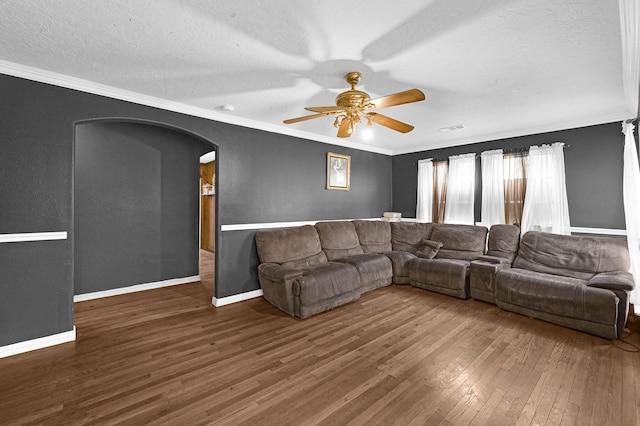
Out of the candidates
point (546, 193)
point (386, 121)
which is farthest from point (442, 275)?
point (386, 121)

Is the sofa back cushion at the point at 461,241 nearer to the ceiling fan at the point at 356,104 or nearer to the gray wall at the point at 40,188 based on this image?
the ceiling fan at the point at 356,104

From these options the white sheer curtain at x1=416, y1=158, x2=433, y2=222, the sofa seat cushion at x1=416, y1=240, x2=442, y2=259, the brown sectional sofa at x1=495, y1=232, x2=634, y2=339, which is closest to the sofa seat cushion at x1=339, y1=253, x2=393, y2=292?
the sofa seat cushion at x1=416, y1=240, x2=442, y2=259

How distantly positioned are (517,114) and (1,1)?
513cm

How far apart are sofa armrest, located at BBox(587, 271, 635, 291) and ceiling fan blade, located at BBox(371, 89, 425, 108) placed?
2.87 meters

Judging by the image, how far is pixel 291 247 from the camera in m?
4.17

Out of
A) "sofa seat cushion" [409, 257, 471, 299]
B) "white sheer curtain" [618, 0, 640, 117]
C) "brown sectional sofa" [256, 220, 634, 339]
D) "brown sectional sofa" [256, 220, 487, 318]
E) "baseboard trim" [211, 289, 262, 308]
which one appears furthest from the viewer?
"sofa seat cushion" [409, 257, 471, 299]

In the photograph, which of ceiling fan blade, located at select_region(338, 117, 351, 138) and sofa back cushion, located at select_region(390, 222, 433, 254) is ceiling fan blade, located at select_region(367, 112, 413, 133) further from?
sofa back cushion, located at select_region(390, 222, 433, 254)

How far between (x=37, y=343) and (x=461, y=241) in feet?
18.0

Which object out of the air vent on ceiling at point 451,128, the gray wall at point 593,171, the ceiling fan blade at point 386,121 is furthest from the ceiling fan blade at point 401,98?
the gray wall at point 593,171

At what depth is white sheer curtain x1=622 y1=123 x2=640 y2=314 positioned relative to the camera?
3133 mm

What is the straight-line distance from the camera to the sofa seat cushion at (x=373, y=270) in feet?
13.5

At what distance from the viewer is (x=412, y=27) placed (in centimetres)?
195

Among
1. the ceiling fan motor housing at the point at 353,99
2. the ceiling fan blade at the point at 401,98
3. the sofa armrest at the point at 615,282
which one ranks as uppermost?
the ceiling fan motor housing at the point at 353,99

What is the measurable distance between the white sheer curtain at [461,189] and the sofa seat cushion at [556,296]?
1.82 m
